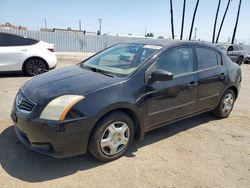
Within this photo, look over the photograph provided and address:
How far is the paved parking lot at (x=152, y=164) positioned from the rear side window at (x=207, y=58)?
1.21 m

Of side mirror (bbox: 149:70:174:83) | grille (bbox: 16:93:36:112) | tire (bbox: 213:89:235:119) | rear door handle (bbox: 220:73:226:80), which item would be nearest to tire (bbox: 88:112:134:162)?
side mirror (bbox: 149:70:174:83)

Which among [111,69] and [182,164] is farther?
[111,69]

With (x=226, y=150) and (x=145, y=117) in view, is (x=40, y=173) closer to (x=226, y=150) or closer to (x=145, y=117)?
(x=145, y=117)

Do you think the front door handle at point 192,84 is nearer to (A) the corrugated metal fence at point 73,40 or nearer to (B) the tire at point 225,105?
(B) the tire at point 225,105

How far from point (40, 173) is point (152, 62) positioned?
6.84 feet

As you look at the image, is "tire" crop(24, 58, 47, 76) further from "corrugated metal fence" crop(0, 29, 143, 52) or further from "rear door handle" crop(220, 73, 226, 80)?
"corrugated metal fence" crop(0, 29, 143, 52)

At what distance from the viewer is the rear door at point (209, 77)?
438cm

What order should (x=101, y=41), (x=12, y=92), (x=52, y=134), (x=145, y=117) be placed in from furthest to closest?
1. (x=101, y=41)
2. (x=12, y=92)
3. (x=145, y=117)
4. (x=52, y=134)

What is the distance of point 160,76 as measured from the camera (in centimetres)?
343

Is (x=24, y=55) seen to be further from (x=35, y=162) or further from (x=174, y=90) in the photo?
(x=174, y=90)

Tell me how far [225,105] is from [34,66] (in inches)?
249

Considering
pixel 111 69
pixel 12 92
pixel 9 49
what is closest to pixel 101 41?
pixel 9 49

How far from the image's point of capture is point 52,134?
111 inches

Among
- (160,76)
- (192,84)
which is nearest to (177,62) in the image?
(192,84)
